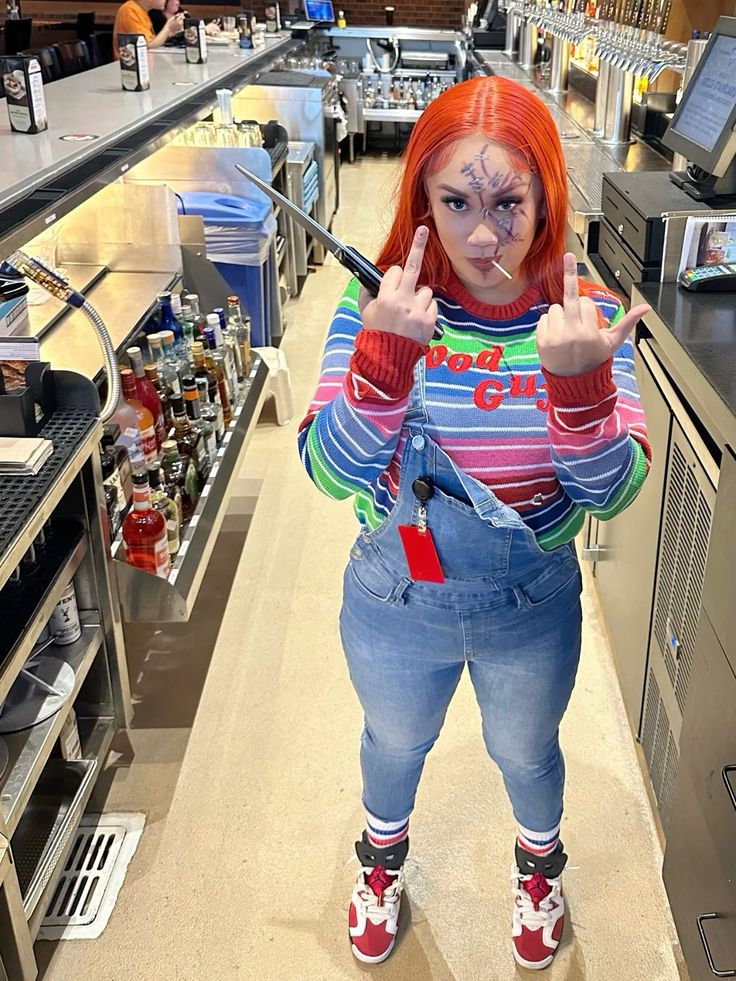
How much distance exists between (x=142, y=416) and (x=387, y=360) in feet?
4.77

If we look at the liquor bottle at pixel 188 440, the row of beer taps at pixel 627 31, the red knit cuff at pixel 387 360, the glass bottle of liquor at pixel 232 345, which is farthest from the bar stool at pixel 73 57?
the red knit cuff at pixel 387 360

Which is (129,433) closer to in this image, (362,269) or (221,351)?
(221,351)

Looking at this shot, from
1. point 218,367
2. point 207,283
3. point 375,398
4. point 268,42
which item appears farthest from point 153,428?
point 268,42

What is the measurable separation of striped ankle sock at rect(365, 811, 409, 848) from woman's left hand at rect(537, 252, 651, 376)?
3.13ft

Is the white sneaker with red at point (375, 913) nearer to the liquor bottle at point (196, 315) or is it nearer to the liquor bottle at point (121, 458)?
the liquor bottle at point (121, 458)

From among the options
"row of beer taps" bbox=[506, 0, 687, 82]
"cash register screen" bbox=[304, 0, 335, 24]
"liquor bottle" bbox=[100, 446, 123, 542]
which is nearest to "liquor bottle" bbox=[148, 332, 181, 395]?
"liquor bottle" bbox=[100, 446, 123, 542]

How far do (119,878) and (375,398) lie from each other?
1.30 metres

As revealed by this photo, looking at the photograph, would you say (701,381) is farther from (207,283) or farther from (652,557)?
(207,283)

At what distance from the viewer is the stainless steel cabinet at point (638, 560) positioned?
2.01 metres

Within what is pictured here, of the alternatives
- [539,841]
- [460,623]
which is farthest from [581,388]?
[539,841]

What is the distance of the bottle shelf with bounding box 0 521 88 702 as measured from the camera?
1.54 m

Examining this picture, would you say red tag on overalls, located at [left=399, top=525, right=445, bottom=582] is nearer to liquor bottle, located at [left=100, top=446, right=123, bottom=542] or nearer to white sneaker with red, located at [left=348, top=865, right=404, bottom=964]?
white sneaker with red, located at [left=348, top=865, right=404, bottom=964]

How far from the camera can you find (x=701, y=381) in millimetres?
1621

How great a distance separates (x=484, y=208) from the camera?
112 centimetres
